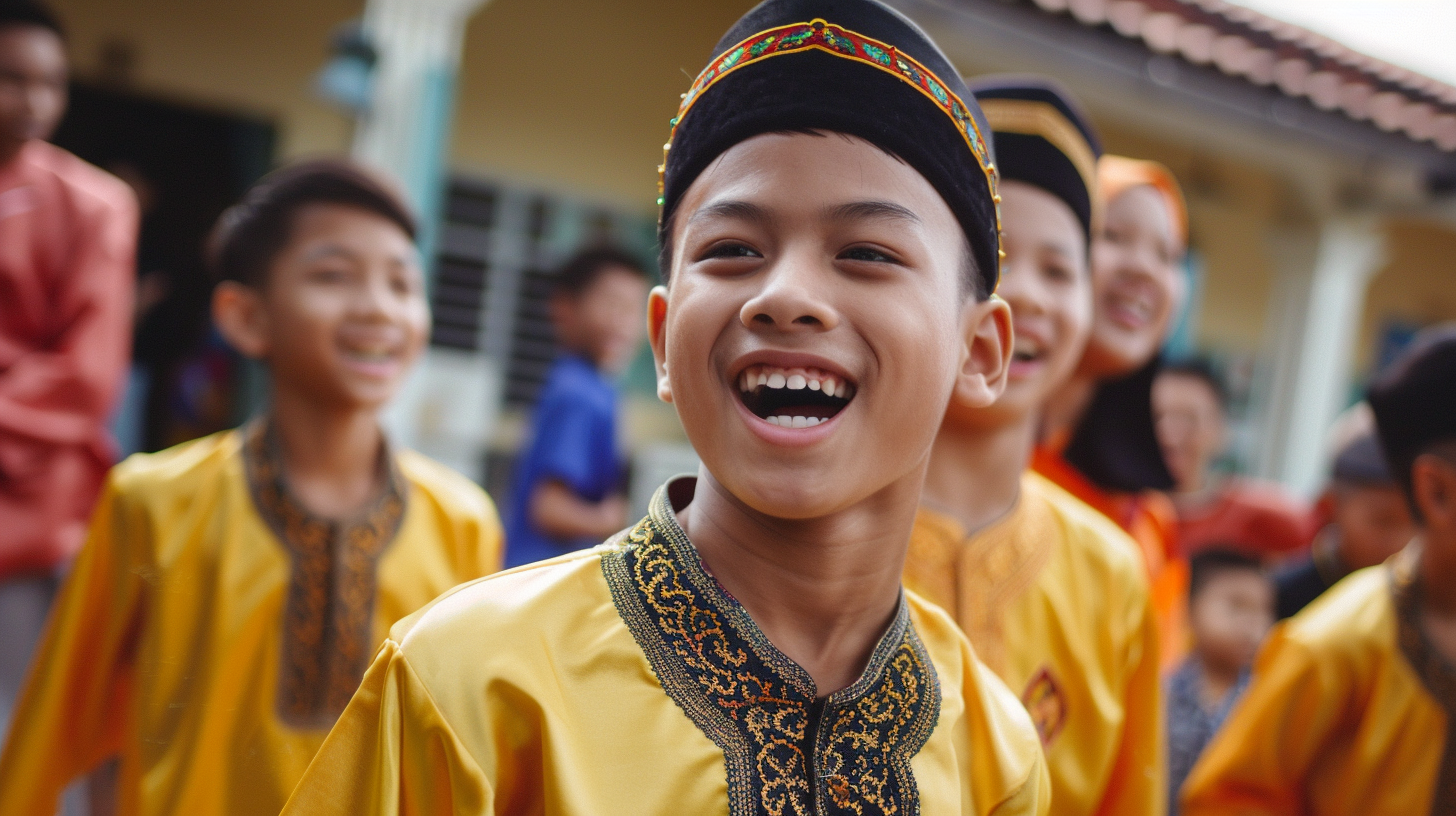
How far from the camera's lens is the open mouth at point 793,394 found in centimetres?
123

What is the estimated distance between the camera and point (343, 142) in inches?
242

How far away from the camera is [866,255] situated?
1271 mm

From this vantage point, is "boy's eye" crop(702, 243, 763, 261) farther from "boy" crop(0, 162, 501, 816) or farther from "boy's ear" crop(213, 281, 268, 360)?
"boy's ear" crop(213, 281, 268, 360)

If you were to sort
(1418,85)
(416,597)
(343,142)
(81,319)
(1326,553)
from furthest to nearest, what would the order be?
(1418,85), (343,142), (1326,553), (81,319), (416,597)

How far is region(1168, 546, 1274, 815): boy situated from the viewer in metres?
3.96

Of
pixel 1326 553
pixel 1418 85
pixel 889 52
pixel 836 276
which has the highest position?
pixel 1418 85

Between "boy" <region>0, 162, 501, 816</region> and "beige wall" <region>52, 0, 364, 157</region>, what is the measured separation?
3662 mm

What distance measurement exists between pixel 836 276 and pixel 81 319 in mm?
2516

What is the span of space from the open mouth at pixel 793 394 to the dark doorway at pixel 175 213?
5.05m

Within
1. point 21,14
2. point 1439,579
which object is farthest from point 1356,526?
point 21,14

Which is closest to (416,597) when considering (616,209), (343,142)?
(343,142)

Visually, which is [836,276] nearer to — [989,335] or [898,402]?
[898,402]

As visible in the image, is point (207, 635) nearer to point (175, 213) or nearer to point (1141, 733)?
point (1141, 733)

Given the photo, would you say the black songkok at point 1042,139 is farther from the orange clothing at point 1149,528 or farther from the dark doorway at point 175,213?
the dark doorway at point 175,213
